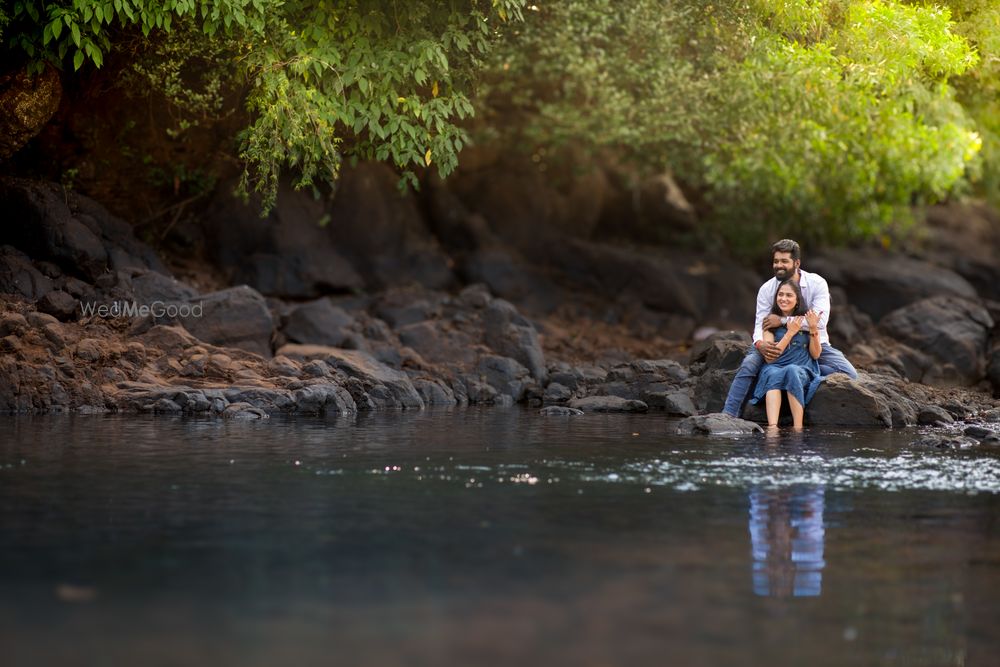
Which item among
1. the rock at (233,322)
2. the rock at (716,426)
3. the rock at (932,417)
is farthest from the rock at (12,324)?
the rock at (932,417)

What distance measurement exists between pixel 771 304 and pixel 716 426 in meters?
1.90

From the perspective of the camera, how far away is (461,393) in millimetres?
19750

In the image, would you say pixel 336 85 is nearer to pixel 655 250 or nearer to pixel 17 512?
pixel 17 512

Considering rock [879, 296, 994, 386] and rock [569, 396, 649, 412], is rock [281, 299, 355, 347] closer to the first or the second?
rock [569, 396, 649, 412]

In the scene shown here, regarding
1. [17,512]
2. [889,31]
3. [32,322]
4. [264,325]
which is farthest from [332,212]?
[17,512]

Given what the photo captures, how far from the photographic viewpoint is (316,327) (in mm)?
20547

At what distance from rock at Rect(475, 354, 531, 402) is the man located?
19.0 feet

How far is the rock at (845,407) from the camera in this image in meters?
14.8

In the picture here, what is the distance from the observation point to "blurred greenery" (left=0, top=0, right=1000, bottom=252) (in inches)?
633

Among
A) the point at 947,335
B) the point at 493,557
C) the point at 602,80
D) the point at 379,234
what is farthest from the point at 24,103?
the point at 947,335

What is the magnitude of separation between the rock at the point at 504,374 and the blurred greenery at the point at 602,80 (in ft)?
13.1

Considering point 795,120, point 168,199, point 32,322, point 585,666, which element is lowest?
point 585,666

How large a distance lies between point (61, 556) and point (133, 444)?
17.8 feet

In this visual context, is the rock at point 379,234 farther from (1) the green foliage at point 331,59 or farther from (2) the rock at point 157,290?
(1) the green foliage at point 331,59
